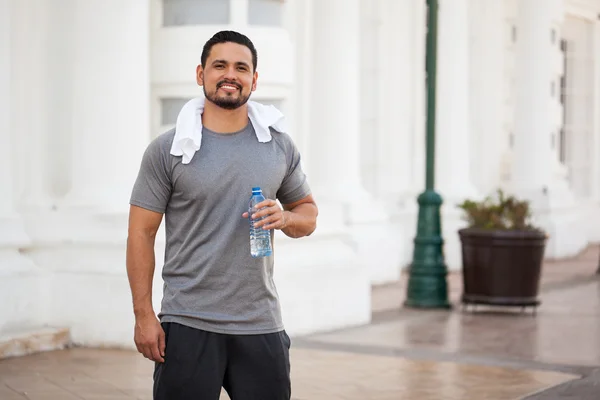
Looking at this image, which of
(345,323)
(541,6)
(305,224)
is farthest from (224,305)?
(541,6)

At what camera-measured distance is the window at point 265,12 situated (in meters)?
9.86

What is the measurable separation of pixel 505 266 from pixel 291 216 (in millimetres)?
7652

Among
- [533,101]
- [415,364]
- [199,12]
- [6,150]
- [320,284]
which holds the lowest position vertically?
[415,364]

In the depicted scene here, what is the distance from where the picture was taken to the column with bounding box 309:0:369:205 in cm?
1261

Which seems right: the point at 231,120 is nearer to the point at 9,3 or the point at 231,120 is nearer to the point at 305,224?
the point at 305,224

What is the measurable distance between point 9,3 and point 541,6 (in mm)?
10637

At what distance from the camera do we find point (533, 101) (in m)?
18.4

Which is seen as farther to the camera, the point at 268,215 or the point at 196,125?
→ the point at 196,125

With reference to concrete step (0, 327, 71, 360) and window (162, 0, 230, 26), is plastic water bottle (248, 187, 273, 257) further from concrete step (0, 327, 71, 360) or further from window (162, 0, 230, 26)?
window (162, 0, 230, 26)

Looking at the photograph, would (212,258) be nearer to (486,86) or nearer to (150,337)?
(150,337)

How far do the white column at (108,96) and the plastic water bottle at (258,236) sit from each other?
535 cm

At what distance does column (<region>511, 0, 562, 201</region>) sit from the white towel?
47.1ft

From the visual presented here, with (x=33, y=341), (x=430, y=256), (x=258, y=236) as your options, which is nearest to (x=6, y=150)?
(x=33, y=341)

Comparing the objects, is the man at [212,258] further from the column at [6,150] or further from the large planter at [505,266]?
the large planter at [505,266]
